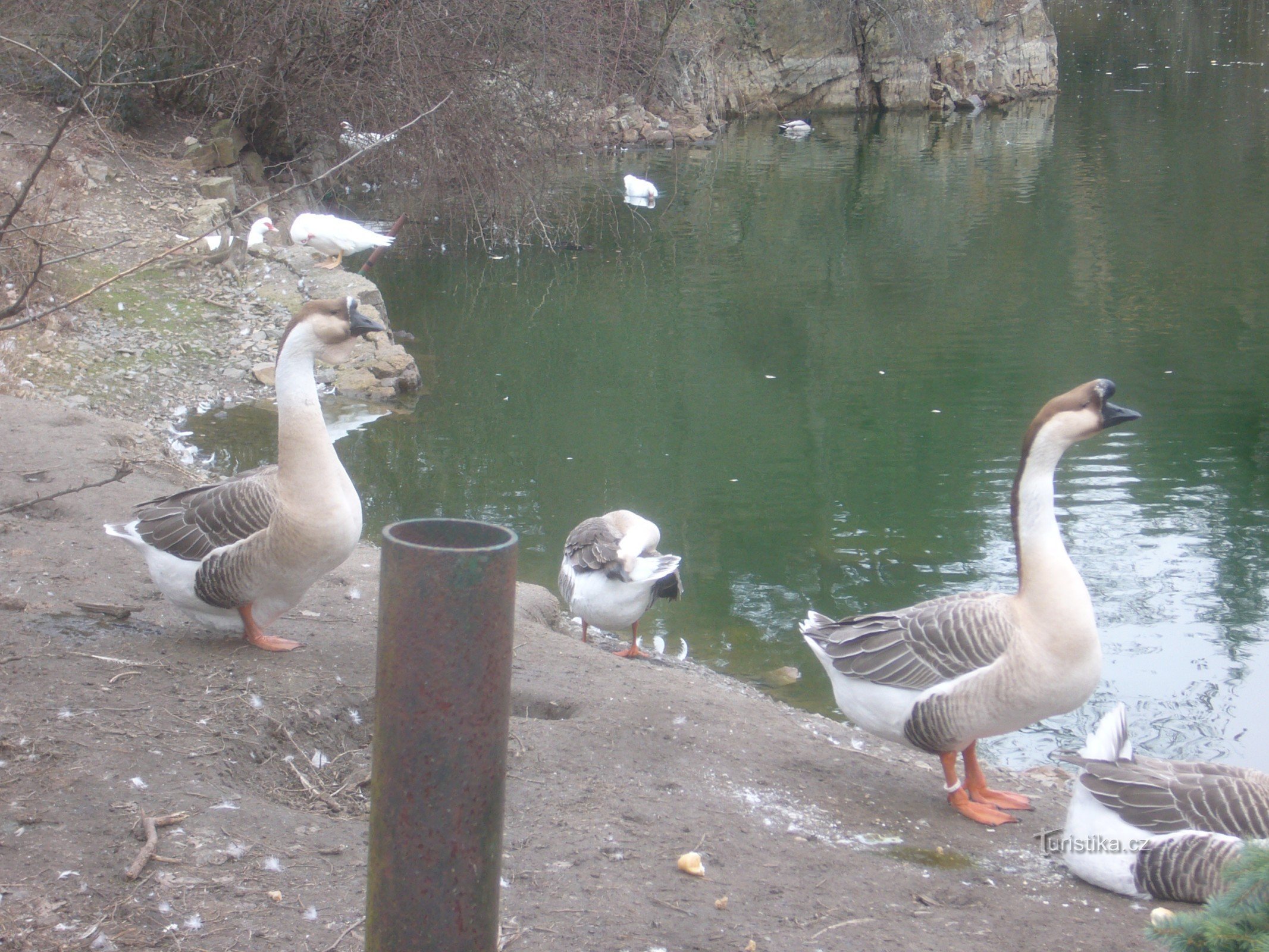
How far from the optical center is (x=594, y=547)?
5.96 meters

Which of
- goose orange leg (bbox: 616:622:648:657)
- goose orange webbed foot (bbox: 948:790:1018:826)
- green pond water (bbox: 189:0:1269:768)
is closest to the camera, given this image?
goose orange webbed foot (bbox: 948:790:1018:826)

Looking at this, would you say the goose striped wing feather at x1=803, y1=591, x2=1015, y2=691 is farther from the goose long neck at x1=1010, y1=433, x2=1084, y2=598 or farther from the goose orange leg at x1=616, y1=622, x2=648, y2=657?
the goose orange leg at x1=616, y1=622, x2=648, y2=657

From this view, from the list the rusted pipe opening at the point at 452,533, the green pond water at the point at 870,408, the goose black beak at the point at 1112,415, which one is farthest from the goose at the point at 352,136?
the rusted pipe opening at the point at 452,533

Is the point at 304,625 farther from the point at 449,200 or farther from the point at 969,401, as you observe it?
the point at 449,200

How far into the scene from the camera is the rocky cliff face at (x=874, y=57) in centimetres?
3322

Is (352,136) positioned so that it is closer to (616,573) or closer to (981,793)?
(616,573)

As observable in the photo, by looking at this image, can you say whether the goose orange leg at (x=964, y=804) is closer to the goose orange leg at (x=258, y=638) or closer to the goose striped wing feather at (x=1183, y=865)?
the goose striped wing feather at (x=1183, y=865)

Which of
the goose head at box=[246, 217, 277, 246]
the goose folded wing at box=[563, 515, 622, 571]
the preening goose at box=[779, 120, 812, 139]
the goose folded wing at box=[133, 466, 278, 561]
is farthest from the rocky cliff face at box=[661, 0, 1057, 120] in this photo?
the goose folded wing at box=[133, 466, 278, 561]

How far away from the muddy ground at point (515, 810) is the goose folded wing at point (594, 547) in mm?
634

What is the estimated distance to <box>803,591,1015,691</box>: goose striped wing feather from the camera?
13.0ft

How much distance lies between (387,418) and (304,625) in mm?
5629

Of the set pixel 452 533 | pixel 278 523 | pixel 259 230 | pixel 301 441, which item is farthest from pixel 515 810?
pixel 259 230

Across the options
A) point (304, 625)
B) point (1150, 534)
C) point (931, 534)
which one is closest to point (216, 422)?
point (304, 625)

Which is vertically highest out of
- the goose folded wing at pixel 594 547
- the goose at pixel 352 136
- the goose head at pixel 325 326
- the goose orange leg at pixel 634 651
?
the goose at pixel 352 136
